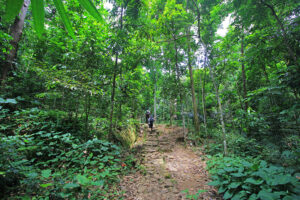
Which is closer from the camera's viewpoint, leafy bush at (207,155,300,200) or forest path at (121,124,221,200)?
leafy bush at (207,155,300,200)

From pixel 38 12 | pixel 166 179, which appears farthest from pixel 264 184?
pixel 38 12

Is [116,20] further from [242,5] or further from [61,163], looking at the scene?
[61,163]

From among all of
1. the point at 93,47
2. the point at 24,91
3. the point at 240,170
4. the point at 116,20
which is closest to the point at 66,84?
the point at 93,47

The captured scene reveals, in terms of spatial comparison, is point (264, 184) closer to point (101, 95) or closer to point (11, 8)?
point (11, 8)

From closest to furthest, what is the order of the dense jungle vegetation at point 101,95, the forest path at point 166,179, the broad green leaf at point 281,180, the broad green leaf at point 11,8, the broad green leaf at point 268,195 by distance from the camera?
the broad green leaf at point 11,8, the broad green leaf at point 268,195, the broad green leaf at point 281,180, the dense jungle vegetation at point 101,95, the forest path at point 166,179

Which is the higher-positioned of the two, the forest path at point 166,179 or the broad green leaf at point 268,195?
the broad green leaf at point 268,195

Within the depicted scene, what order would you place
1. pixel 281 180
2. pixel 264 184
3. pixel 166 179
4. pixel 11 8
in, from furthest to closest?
pixel 166 179 → pixel 264 184 → pixel 281 180 → pixel 11 8

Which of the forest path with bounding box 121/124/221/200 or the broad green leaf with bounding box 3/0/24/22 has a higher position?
the broad green leaf with bounding box 3/0/24/22

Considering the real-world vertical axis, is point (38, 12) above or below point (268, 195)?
above

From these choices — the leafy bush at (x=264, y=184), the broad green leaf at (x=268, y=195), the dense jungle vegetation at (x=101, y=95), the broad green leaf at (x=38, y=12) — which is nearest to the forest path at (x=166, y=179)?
the dense jungle vegetation at (x=101, y=95)

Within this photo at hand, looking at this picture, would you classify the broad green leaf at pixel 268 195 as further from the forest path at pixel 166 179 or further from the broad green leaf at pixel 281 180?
the forest path at pixel 166 179

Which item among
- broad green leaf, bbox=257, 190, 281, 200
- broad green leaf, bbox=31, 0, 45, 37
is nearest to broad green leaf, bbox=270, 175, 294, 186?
broad green leaf, bbox=257, 190, 281, 200

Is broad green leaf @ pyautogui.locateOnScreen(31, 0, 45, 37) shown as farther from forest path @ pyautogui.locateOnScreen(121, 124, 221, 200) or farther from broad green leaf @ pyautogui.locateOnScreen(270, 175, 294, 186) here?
broad green leaf @ pyautogui.locateOnScreen(270, 175, 294, 186)

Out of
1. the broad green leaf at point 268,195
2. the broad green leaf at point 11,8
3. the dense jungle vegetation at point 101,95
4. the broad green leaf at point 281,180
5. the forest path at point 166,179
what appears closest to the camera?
the broad green leaf at point 11,8
